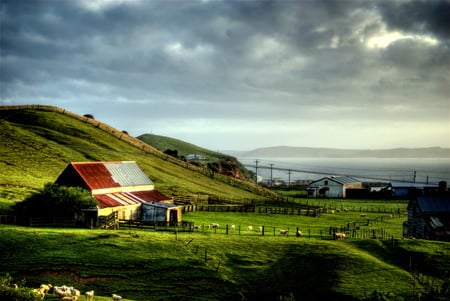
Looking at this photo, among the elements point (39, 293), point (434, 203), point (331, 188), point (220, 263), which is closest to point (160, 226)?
point (220, 263)

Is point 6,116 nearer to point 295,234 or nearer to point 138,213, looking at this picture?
point 138,213

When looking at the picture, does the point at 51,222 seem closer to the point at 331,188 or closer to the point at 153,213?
the point at 153,213

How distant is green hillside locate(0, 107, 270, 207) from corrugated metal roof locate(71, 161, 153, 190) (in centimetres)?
880

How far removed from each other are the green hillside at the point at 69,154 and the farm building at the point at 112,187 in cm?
806

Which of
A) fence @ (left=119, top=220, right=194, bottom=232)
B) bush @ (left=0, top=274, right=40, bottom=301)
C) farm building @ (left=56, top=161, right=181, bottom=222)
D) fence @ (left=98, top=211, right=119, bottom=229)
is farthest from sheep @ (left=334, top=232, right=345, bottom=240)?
bush @ (left=0, top=274, right=40, bottom=301)

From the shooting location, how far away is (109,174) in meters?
69.0

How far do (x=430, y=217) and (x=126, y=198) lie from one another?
125 feet

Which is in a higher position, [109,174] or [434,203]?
[109,174]

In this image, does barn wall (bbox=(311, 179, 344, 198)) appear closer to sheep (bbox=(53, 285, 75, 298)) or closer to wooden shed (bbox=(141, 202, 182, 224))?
wooden shed (bbox=(141, 202, 182, 224))

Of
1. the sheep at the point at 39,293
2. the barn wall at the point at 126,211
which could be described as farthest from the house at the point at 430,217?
the sheep at the point at 39,293

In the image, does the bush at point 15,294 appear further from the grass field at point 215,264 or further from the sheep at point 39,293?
the grass field at point 215,264

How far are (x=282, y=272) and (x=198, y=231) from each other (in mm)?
13527

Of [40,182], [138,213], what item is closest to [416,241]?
[138,213]

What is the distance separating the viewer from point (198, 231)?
52469mm
